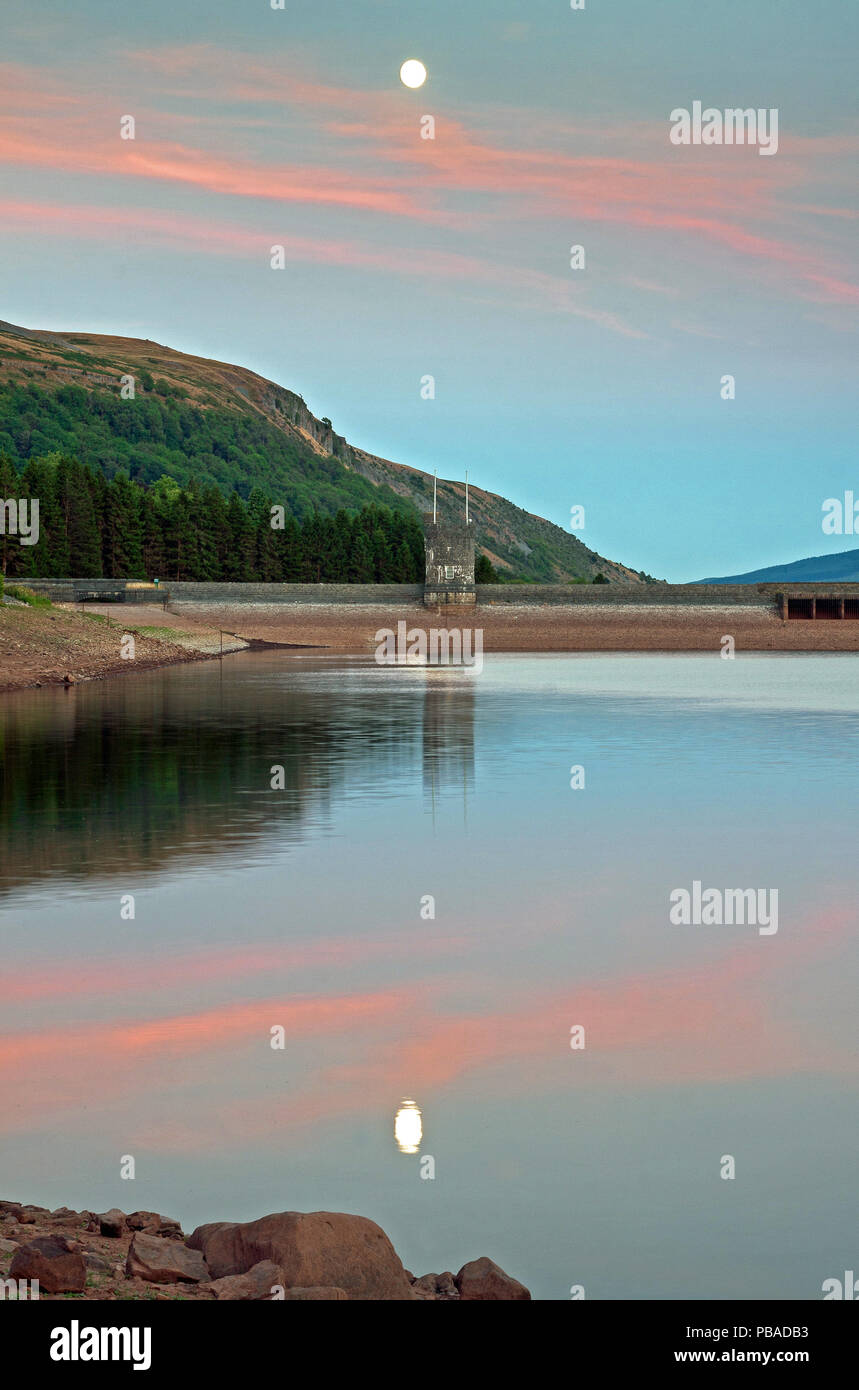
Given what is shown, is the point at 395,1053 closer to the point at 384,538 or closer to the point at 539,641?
the point at 539,641

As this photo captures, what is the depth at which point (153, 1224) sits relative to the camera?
9.11 meters

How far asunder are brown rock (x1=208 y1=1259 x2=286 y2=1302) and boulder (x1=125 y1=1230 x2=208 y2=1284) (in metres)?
0.19

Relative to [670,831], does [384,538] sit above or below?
above

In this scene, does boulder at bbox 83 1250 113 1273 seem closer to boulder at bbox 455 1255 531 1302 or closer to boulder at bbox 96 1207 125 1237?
boulder at bbox 96 1207 125 1237

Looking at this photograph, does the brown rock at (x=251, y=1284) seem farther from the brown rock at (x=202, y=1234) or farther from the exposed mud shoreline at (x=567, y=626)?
the exposed mud shoreline at (x=567, y=626)

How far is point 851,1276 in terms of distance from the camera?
848 cm

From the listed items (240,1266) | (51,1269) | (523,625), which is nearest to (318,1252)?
(240,1266)

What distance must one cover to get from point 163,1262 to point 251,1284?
22.6 inches

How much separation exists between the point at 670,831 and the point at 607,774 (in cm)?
851

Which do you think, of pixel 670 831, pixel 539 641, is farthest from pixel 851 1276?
pixel 539 641

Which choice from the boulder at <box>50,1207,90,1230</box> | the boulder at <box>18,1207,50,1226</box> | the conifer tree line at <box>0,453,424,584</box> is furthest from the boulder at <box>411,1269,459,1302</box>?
the conifer tree line at <box>0,453,424,584</box>

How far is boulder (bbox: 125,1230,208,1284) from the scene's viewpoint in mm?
8148

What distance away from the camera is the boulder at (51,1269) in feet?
25.7

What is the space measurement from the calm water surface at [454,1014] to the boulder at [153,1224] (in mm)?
206
